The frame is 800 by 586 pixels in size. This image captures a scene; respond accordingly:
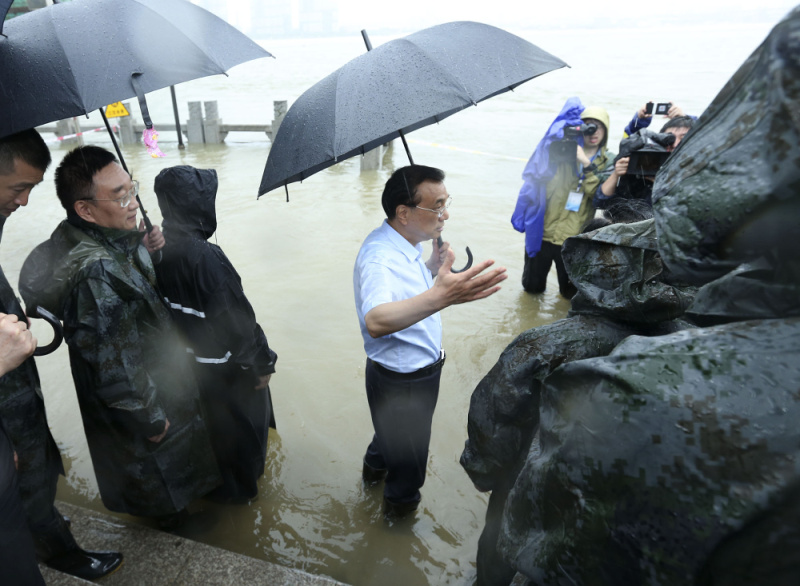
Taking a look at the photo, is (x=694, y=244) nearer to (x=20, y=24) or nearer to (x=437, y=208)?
(x=437, y=208)

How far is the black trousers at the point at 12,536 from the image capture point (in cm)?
175

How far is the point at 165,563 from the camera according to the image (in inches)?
94.6

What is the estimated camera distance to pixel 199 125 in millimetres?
12758

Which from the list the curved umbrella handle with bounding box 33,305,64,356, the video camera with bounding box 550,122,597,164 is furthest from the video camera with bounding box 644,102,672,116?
the curved umbrella handle with bounding box 33,305,64,356

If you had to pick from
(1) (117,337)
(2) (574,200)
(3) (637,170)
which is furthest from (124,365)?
(2) (574,200)

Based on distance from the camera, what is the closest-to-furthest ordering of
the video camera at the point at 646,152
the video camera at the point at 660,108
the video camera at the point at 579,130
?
the video camera at the point at 646,152 < the video camera at the point at 579,130 < the video camera at the point at 660,108

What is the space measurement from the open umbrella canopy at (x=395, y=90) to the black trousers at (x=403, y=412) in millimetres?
1063

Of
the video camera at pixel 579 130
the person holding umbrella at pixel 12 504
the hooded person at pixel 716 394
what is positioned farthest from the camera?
the video camera at pixel 579 130

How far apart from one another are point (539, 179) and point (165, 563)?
13.3ft

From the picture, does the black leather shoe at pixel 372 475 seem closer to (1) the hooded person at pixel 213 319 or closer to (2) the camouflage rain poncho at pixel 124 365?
(1) the hooded person at pixel 213 319

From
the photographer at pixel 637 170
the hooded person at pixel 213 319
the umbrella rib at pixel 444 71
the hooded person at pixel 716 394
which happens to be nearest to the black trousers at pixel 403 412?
the hooded person at pixel 213 319

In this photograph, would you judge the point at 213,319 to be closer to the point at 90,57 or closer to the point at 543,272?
the point at 90,57

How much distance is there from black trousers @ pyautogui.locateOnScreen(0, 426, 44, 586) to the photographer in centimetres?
400

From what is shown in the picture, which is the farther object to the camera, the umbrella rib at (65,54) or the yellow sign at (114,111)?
the yellow sign at (114,111)
